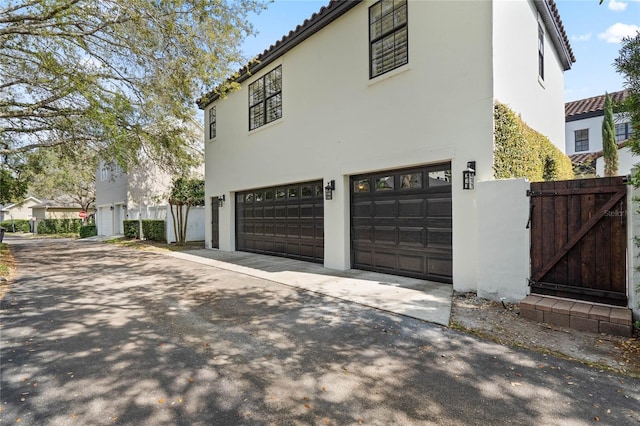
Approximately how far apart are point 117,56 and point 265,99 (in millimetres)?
4335

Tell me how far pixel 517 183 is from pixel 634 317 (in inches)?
89.7

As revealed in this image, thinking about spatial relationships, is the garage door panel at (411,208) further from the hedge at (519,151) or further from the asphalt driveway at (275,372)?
the asphalt driveway at (275,372)

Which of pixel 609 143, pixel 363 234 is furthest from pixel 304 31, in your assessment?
pixel 609 143

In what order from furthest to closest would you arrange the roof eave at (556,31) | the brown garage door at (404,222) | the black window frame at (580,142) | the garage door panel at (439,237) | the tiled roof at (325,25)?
1. the black window frame at (580,142)
2. the tiled roof at (325,25)
3. the roof eave at (556,31)
4. the brown garage door at (404,222)
5. the garage door panel at (439,237)

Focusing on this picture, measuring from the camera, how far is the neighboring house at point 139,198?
1742 cm

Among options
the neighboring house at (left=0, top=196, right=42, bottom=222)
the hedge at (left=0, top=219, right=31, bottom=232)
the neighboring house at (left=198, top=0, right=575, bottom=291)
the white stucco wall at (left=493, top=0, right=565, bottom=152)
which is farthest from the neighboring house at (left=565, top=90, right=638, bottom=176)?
the neighboring house at (left=0, top=196, right=42, bottom=222)

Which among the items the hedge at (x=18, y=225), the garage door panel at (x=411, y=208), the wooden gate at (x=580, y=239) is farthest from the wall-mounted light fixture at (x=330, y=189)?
the hedge at (x=18, y=225)

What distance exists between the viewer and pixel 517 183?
529 cm

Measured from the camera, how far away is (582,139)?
1870cm

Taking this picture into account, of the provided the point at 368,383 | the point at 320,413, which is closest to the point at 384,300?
the point at 368,383

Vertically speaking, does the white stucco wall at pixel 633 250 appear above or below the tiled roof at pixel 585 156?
below

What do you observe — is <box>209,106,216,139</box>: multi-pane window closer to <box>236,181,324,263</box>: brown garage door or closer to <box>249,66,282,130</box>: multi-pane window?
<box>249,66,282,130</box>: multi-pane window

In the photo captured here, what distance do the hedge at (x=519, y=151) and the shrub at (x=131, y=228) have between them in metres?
19.9

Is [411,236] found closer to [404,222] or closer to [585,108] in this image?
Answer: [404,222]
